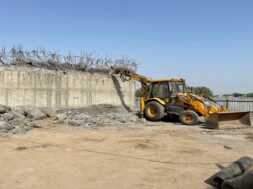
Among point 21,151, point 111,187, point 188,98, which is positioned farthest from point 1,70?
point 111,187

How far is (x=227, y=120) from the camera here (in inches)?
644

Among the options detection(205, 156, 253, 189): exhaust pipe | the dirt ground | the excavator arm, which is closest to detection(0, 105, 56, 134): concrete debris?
the dirt ground

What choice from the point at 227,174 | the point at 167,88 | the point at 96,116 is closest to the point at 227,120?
the point at 167,88

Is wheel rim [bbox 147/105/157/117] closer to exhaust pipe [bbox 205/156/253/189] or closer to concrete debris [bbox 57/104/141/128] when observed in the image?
concrete debris [bbox 57/104/141/128]

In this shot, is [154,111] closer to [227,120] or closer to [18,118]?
[227,120]

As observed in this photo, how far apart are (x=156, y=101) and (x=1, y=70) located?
779 centimetres

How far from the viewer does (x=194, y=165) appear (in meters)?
8.23

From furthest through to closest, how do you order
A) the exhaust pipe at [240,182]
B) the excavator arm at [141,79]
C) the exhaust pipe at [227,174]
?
1. the excavator arm at [141,79]
2. the exhaust pipe at [227,174]
3. the exhaust pipe at [240,182]

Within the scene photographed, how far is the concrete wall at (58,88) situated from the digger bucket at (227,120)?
6694 mm

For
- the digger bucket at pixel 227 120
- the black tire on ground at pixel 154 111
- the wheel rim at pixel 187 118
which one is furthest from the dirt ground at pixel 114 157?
the black tire on ground at pixel 154 111

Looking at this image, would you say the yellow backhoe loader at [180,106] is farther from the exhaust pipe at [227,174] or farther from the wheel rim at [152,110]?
the exhaust pipe at [227,174]

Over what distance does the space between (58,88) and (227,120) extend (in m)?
8.12

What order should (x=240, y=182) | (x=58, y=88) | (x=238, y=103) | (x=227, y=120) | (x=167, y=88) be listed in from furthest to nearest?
1. (x=238, y=103)
2. (x=167, y=88)
3. (x=58, y=88)
4. (x=227, y=120)
5. (x=240, y=182)

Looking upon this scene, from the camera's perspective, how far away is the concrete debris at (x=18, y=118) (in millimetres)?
13086
